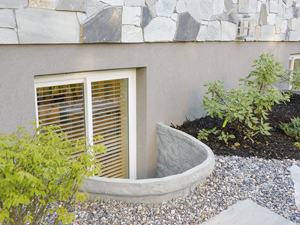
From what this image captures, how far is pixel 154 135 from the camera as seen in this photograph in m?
4.94

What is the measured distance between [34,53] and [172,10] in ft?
7.96

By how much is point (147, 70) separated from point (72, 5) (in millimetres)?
1576

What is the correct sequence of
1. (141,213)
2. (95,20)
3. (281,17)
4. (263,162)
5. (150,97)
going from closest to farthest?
(141,213) < (95,20) < (263,162) < (150,97) < (281,17)

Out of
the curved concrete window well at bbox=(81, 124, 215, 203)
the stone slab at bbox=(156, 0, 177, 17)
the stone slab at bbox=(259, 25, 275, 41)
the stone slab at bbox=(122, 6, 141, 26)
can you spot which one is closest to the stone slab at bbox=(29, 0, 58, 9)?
the stone slab at bbox=(122, 6, 141, 26)

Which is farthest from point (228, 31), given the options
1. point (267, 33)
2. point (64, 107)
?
point (64, 107)

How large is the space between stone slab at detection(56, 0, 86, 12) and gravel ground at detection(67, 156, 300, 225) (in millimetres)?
2364

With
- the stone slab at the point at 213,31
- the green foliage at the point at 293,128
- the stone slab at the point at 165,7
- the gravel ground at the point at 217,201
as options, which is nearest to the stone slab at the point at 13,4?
the stone slab at the point at 165,7

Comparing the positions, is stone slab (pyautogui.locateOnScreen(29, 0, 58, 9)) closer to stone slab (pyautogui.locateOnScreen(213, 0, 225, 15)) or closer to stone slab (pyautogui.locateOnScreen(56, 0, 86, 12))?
stone slab (pyautogui.locateOnScreen(56, 0, 86, 12))

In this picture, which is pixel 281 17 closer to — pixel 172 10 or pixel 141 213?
pixel 172 10

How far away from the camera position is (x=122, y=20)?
13.1ft

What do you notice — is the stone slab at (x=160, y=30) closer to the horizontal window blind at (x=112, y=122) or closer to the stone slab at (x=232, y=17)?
the horizontal window blind at (x=112, y=122)

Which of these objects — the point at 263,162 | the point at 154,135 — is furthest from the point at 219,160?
the point at 154,135

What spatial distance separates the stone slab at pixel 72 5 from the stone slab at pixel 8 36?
620 mm

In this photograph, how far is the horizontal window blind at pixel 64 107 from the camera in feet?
12.5
